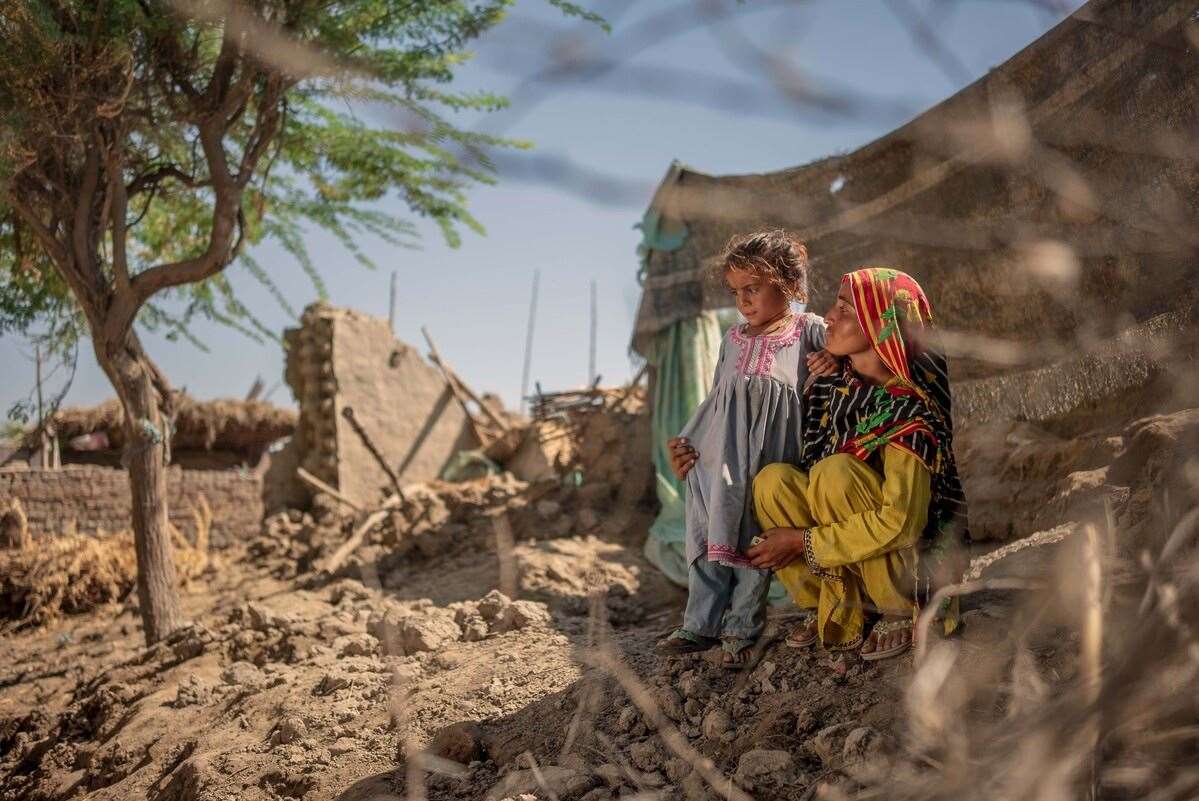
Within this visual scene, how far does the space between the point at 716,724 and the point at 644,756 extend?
0.74 feet

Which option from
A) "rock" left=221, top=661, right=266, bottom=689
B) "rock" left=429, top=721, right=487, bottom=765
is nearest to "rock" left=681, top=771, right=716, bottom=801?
"rock" left=429, top=721, right=487, bottom=765

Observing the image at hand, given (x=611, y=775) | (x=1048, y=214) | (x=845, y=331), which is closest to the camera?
(x=611, y=775)

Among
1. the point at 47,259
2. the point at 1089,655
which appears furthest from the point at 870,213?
the point at 47,259

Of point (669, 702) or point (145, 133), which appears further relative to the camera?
point (145, 133)

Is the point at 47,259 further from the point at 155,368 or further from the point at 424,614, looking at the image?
the point at 424,614

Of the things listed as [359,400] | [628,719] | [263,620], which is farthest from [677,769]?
[359,400]

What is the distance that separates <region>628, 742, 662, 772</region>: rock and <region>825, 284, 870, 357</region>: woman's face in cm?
129

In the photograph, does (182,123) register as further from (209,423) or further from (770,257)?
(209,423)

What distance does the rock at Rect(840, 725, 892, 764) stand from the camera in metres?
2.04

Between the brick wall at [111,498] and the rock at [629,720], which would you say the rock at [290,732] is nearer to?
the rock at [629,720]

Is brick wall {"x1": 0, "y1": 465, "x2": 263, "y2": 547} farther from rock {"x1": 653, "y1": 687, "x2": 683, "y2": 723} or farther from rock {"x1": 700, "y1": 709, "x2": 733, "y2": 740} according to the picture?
rock {"x1": 700, "y1": 709, "x2": 733, "y2": 740}

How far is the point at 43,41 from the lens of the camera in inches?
182

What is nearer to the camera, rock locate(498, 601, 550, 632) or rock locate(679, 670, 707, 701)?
rock locate(679, 670, 707, 701)

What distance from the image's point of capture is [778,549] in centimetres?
279
